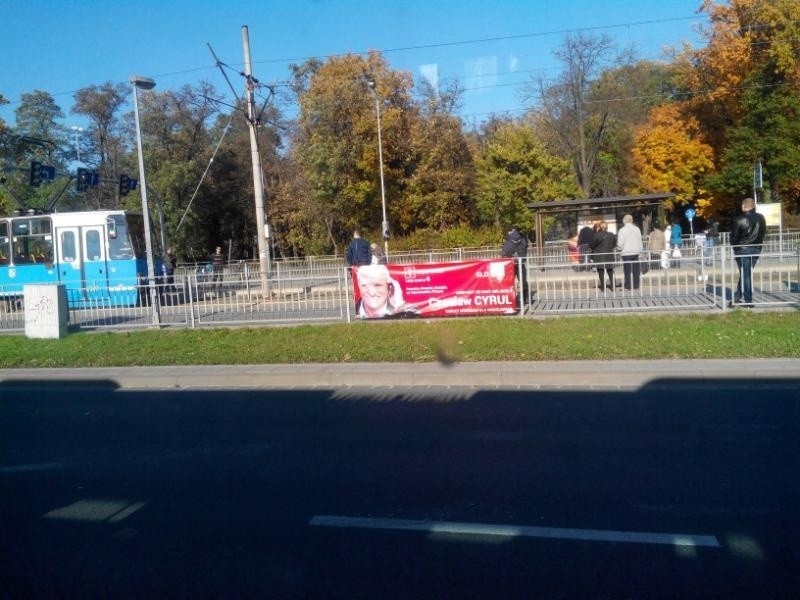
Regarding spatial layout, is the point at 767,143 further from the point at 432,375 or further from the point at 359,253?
the point at 432,375

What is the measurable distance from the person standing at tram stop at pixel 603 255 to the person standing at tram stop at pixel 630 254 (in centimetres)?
29

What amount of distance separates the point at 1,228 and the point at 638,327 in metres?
21.3

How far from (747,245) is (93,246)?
1910cm

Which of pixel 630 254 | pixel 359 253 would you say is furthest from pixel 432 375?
pixel 359 253

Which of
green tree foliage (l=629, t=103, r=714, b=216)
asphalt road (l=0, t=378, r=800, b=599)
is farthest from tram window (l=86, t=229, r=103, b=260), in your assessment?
green tree foliage (l=629, t=103, r=714, b=216)

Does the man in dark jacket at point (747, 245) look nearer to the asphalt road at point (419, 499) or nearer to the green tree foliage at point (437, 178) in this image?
the asphalt road at point (419, 499)

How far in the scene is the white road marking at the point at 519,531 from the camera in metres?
5.08

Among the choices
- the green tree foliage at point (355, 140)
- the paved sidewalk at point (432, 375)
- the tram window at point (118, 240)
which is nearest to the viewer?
the paved sidewalk at point (432, 375)

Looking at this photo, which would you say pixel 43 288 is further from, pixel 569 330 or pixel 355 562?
pixel 355 562

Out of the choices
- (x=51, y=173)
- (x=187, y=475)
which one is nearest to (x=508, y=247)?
(x=187, y=475)

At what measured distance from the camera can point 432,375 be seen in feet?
38.0

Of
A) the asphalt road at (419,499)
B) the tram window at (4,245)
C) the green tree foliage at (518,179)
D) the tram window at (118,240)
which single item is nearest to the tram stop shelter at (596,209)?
the tram window at (118,240)

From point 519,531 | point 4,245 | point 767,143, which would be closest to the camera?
point 519,531

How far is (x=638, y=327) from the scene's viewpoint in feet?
43.7
